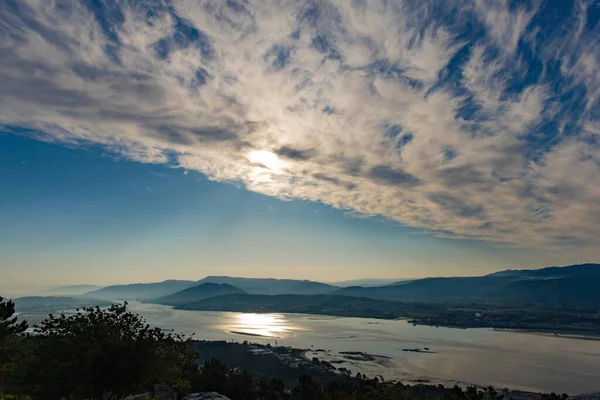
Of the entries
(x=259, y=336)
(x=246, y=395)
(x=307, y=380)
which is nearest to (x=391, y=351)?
(x=259, y=336)

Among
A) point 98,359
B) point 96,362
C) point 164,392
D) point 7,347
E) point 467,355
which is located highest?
point 98,359

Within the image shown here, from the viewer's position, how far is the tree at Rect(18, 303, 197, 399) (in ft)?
59.5

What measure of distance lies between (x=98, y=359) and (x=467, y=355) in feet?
372

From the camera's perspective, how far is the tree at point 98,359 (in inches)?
714

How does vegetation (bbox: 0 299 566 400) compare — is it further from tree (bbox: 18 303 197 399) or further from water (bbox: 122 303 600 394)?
water (bbox: 122 303 600 394)

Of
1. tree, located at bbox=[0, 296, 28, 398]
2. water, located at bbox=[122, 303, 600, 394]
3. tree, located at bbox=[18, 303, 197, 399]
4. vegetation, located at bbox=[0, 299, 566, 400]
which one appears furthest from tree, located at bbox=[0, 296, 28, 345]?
water, located at bbox=[122, 303, 600, 394]

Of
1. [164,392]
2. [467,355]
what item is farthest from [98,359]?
[467,355]

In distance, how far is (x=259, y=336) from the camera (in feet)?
519

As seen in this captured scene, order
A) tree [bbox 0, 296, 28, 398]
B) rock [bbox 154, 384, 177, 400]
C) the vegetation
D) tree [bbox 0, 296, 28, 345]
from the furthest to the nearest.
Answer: tree [bbox 0, 296, 28, 345], tree [bbox 0, 296, 28, 398], the vegetation, rock [bbox 154, 384, 177, 400]

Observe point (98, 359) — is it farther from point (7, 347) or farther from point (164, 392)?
→ point (7, 347)

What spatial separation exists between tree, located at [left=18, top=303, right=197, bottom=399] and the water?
219 ft

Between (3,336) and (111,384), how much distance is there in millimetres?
23136

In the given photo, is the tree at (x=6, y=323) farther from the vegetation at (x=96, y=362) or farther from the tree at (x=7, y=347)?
the vegetation at (x=96, y=362)

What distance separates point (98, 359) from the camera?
19344 mm
